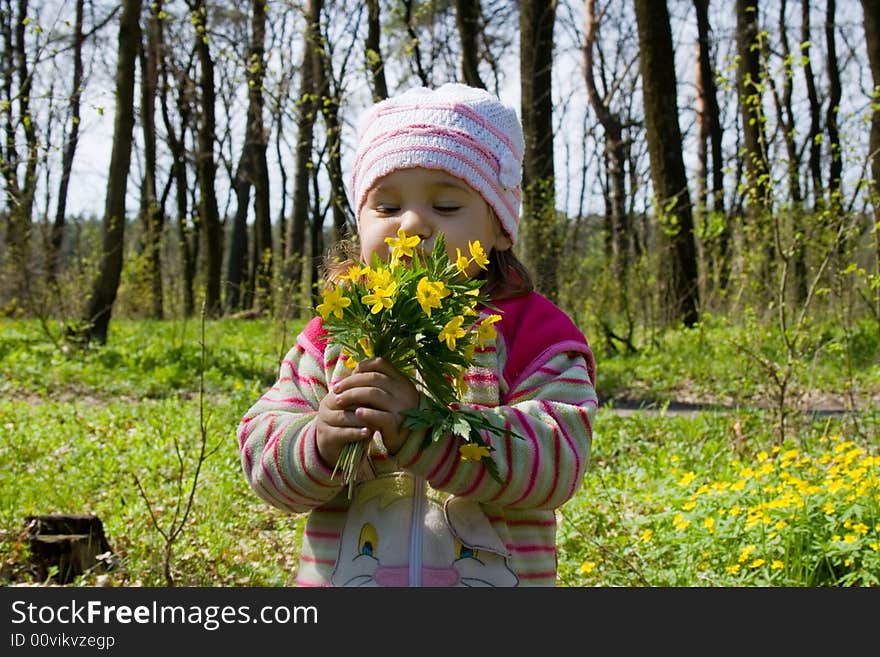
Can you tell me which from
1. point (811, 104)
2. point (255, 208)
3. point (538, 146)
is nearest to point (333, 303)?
point (538, 146)

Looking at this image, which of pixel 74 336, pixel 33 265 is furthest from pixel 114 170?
pixel 33 265

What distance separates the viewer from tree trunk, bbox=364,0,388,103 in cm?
798

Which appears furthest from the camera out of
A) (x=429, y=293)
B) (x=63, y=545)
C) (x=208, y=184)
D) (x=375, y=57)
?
(x=208, y=184)

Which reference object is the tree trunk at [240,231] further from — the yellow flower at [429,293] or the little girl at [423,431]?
the yellow flower at [429,293]

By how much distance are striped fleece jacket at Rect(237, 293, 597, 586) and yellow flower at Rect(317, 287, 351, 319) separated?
17cm

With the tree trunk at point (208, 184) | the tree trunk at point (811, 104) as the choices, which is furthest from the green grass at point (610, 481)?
the tree trunk at point (811, 104)

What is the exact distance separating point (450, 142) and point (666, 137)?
884 centimetres

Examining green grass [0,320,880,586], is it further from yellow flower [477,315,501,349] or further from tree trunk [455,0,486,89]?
tree trunk [455,0,486,89]

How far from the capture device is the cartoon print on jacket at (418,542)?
146 centimetres

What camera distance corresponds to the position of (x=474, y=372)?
158cm

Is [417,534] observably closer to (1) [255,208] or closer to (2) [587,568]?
(2) [587,568]

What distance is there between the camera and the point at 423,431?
135 cm

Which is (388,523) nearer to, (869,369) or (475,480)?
(475,480)

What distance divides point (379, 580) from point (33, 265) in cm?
1106
